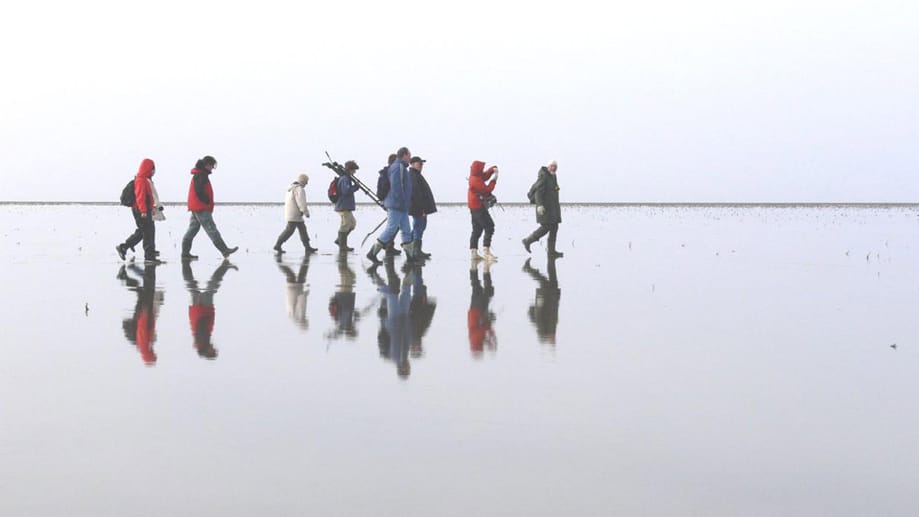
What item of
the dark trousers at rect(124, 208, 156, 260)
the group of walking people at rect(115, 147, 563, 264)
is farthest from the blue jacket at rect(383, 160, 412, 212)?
the dark trousers at rect(124, 208, 156, 260)

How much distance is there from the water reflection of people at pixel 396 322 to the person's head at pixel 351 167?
6348 millimetres

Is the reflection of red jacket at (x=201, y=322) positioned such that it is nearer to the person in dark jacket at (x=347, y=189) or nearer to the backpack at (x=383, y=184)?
the backpack at (x=383, y=184)

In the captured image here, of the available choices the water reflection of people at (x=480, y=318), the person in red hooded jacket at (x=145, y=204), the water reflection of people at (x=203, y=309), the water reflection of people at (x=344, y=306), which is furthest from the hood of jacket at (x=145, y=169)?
the water reflection of people at (x=480, y=318)

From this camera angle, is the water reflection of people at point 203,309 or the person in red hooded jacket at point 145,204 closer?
the water reflection of people at point 203,309

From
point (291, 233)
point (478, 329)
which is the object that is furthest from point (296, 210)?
point (478, 329)

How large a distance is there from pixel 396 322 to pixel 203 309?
2271mm

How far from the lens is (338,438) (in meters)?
5.59

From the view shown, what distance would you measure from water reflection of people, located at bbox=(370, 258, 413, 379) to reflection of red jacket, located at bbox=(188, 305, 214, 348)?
141 cm

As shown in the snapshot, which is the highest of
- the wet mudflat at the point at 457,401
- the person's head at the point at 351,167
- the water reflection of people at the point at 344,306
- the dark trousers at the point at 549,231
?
the person's head at the point at 351,167

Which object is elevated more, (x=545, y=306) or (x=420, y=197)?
(x=420, y=197)

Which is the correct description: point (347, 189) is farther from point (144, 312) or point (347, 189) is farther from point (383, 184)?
point (144, 312)

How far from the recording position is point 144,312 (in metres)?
11.3

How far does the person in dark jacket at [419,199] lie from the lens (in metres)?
19.5

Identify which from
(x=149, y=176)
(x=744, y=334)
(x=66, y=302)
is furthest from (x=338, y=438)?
(x=149, y=176)
